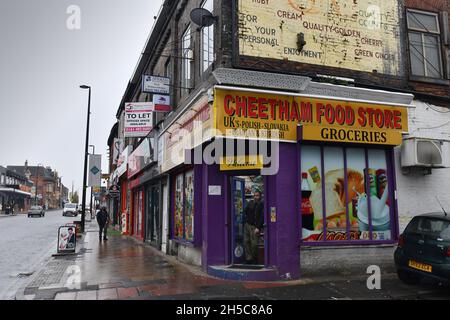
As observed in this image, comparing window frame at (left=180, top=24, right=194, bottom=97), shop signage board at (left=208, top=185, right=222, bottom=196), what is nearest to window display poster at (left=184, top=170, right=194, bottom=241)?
shop signage board at (left=208, top=185, right=222, bottom=196)

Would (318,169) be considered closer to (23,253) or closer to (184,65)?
(184,65)

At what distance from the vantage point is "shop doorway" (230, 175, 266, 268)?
9.47 meters

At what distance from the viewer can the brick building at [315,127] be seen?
355 inches

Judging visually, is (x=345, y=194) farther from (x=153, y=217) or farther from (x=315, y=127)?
(x=153, y=217)

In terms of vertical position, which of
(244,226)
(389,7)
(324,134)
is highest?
(389,7)

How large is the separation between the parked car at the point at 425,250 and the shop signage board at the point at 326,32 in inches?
177

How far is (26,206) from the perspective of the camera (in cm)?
9138

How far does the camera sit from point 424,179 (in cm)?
1060

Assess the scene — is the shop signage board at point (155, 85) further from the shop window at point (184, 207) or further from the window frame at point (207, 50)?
the shop window at point (184, 207)

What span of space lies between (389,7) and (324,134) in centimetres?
458

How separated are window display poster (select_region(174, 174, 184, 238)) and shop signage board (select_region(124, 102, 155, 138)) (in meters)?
4.22

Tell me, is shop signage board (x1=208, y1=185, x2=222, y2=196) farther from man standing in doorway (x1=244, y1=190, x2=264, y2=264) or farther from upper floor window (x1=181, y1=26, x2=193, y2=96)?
upper floor window (x1=181, y1=26, x2=193, y2=96)
